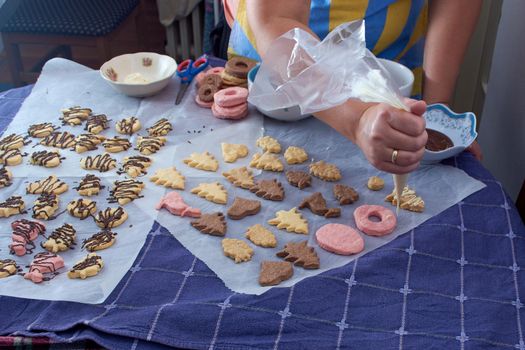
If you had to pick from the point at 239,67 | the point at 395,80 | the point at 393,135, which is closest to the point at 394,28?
the point at 395,80

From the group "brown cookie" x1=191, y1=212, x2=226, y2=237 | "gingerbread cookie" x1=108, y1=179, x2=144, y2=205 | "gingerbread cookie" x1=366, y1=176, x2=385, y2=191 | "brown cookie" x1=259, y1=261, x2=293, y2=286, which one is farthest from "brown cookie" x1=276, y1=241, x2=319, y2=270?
"gingerbread cookie" x1=108, y1=179, x2=144, y2=205

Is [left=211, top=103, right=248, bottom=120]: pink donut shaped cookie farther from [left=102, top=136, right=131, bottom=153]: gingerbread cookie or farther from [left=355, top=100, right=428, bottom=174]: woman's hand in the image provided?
[left=355, top=100, right=428, bottom=174]: woman's hand

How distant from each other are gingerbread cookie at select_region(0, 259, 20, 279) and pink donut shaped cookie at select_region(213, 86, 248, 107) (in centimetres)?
61

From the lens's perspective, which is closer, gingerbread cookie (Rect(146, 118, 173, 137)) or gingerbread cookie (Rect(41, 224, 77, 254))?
gingerbread cookie (Rect(41, 224, 77, 254))

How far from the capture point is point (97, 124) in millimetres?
1412

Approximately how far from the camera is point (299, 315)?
3.05 feet

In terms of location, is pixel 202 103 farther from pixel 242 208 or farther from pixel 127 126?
pixel 242 208

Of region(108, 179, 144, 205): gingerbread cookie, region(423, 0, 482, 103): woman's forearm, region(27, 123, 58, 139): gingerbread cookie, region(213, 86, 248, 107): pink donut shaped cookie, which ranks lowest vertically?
region(27, 123, 58, 139): gingerbread cookie

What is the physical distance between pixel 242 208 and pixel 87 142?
43 centimetres

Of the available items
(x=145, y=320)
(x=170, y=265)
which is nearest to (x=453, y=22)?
(x=170, y=265)

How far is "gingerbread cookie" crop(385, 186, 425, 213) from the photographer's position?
1157mm

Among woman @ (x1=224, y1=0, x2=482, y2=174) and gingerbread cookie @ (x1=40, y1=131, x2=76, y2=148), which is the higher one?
woman @ (x1=224, y1=0, x2=482, y2=174)

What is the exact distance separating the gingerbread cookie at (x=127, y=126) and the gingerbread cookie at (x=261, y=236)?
1.48ft

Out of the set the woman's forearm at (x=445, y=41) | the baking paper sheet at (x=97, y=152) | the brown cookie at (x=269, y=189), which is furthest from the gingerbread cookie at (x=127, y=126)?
the woman's forearm at (x=445, y=41)
